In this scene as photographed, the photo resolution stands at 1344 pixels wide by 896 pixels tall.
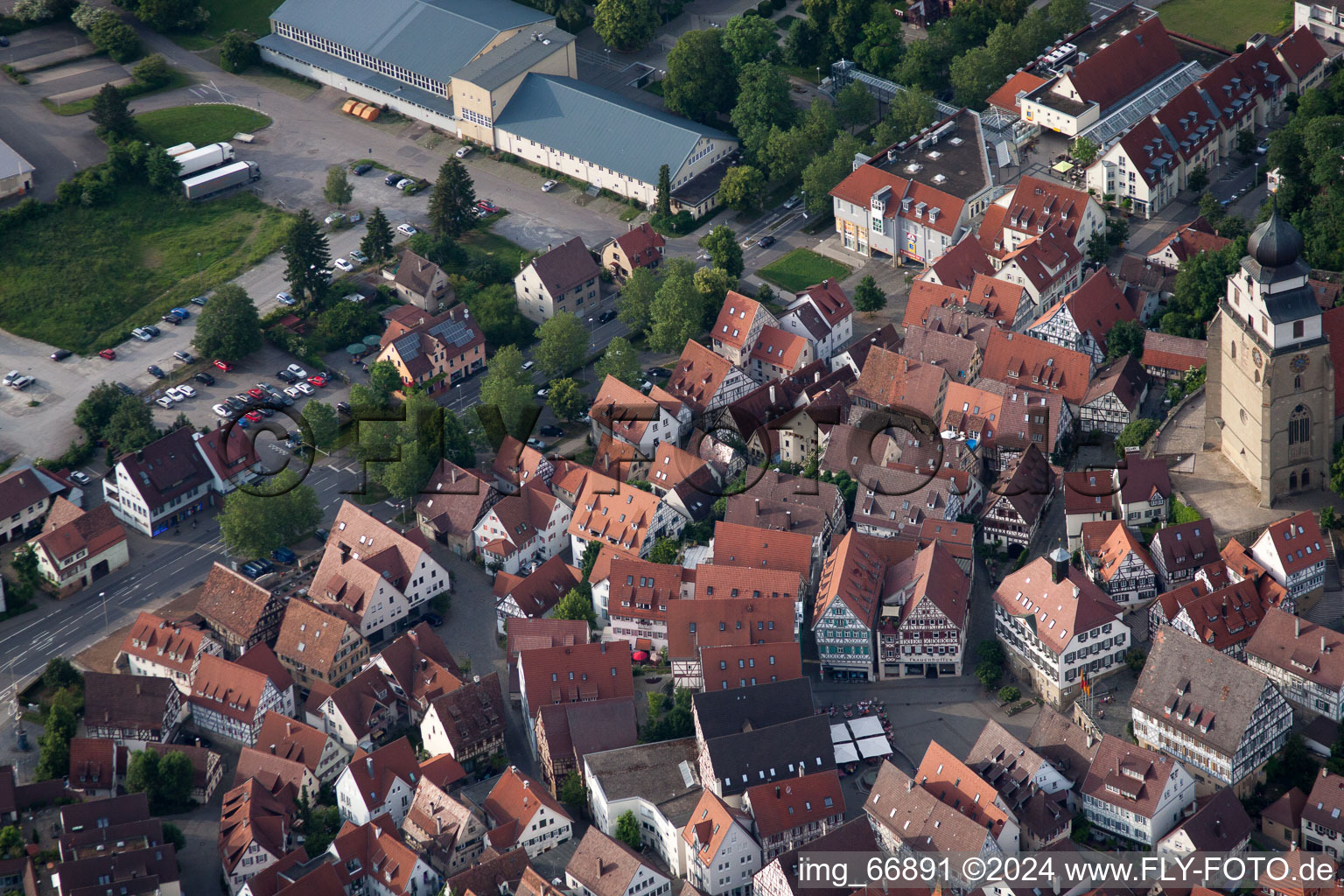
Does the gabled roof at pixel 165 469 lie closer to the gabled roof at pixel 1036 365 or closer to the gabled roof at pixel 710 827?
the gabled roof at pixel 710 827

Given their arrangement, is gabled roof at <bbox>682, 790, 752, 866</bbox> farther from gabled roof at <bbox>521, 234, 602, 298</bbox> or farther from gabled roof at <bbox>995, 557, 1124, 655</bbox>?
gabled roof at <bbox>521, 234, 602, 298</bbox>

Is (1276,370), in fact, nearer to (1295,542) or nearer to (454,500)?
(1295,542)

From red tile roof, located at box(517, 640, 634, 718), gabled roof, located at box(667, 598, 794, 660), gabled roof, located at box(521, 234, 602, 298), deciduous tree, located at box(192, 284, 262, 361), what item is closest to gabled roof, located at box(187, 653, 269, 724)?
red tile roof, located at box(517, 640, 634, 718)

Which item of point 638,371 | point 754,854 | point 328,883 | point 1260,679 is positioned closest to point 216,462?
point 638,371

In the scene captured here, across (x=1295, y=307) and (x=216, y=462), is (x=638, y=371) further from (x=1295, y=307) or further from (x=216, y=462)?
(x=1295, y=307)

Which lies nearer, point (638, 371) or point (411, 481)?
point (411, 481)

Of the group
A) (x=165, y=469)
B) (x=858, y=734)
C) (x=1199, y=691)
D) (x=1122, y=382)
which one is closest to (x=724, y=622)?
(x=858, y=734)
